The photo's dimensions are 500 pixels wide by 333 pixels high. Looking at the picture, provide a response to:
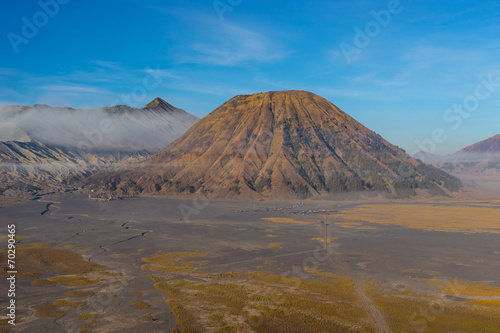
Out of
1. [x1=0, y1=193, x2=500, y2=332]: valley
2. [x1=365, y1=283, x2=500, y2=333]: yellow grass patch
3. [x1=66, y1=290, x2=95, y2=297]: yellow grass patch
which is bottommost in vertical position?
[x1=365, y1=283, x2=500, y2=333]: yellow grass patch

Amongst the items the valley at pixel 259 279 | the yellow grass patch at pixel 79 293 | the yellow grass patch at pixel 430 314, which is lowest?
the yellow grass patch at pixel 430 314

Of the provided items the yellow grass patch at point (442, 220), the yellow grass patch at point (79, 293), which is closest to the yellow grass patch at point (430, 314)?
the yellow grass patch at point (79, 293)

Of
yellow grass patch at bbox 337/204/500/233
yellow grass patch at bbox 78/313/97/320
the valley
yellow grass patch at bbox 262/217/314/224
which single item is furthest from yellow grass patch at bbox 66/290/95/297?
yellow grass patch at bbox 337/204/500/233

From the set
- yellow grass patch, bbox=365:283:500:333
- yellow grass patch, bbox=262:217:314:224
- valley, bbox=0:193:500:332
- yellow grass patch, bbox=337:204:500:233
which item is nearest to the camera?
yellow grass patch, bbox=365:283:500:333

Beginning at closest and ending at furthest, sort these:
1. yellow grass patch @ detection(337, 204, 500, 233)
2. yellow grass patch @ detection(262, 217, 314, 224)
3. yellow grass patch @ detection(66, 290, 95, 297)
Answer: yellow grass patch @ detection(66, 290, 95, 297), yellow grass patch @ detection(337, 204, 500, 233), yellow grass patch @ detection(262, 217, 314, 224)

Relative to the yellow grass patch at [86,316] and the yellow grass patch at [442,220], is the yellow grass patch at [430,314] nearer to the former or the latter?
the yellow grass patch at [86,316]

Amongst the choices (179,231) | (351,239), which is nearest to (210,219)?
(179,231)

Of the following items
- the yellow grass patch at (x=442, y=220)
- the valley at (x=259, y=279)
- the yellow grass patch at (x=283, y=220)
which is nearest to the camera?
the valley at (x=259, y=279)

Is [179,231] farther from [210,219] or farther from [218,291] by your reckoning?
[218,291]

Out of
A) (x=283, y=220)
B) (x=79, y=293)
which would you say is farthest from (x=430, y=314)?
(x=283, y=220)

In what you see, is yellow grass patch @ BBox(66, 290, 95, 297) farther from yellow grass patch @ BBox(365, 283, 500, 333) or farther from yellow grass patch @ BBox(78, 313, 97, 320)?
yellow grass patch @ BBox(365, 283, 500, 333)

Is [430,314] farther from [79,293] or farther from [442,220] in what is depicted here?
[442,220]
